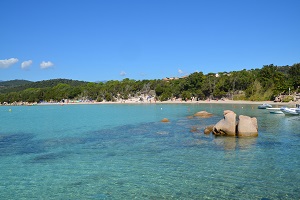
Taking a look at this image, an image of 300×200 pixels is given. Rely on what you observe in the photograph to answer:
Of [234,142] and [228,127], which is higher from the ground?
[228,127]

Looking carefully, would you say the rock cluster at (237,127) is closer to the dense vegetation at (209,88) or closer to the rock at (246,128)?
the rock at (246,128)

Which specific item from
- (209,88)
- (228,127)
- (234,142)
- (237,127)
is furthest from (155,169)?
(209,88)

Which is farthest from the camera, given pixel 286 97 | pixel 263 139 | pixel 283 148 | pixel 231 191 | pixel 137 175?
pixel 286 97

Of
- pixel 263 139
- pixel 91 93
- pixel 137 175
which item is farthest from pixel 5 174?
pixel 91 93

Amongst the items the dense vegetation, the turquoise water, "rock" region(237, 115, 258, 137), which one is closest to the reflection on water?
the turquoise water

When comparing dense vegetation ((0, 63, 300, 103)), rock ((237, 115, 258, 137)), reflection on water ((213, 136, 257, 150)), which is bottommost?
reflection on water ((213, 136, 257, 150))

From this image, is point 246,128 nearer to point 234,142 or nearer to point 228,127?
point 228,127

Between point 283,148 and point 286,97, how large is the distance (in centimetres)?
6787

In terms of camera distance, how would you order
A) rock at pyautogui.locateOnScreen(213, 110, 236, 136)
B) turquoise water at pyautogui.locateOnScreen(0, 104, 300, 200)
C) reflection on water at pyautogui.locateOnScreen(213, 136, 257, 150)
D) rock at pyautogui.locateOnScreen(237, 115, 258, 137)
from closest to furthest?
1. turquoise water at pyautogui.locateOnScreen(0, 104, 300, 200)
2. reflection on water at pyautogui.locateOnScreen(213, 136, 257, 150)
3. rock at pyautogui.locateOnScreen(237, 115, 258, 137)
4. rock at pyautogui.locateOnScreen(213, 110, 236, 136)

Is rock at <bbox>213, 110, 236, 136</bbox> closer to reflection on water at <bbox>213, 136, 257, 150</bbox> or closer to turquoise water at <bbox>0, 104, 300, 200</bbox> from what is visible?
reflection on water at <bbox>213, 136, 257, 150</bbox>

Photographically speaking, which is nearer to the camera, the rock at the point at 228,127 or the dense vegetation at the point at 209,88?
the rock at the point at 228,127

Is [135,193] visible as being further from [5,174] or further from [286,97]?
[286,97]

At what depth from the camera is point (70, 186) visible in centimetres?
1305

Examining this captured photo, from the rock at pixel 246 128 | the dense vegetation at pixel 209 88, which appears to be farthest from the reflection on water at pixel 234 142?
the dense vegetation at pixel 209 88
